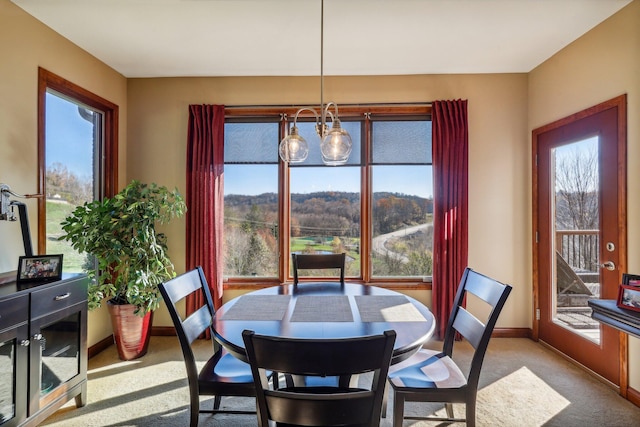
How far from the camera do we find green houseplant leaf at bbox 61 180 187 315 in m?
2.60

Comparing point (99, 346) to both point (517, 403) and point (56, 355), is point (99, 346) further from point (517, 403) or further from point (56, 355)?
point (517, 403)

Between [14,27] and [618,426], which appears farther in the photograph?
[14,27]

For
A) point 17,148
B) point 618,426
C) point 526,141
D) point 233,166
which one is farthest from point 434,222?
point 17,148

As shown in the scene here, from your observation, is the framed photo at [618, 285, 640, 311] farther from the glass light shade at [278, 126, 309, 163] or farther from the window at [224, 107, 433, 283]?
the glass light shade at [278, 126, 309, 163]

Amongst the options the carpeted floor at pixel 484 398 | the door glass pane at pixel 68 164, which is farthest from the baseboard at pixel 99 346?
the door glass pane at pixel 68 164

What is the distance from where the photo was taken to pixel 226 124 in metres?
3.46

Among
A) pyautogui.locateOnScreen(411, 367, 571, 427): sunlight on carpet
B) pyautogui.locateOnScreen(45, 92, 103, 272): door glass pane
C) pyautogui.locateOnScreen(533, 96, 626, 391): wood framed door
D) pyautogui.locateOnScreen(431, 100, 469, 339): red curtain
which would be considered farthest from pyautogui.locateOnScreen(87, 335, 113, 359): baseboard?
pyautogui.locateOnScreen(533, 96, 626, 391): wood framed door

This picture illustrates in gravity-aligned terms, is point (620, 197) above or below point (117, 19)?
below

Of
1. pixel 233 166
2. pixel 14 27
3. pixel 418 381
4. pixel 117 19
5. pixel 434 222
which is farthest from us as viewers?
pixel 233 166

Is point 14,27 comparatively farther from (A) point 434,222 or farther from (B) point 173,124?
(A) point 434,222

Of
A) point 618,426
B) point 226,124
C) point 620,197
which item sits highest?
point 226,124

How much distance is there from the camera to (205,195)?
3289 mm

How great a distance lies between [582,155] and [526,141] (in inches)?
26.3

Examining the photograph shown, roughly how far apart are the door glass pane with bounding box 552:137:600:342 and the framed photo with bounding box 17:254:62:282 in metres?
3.93
